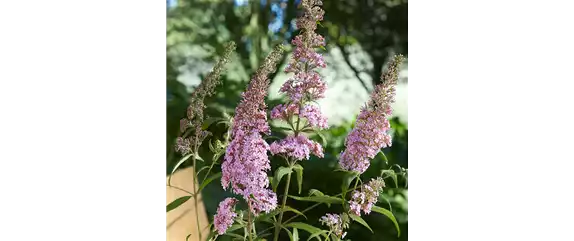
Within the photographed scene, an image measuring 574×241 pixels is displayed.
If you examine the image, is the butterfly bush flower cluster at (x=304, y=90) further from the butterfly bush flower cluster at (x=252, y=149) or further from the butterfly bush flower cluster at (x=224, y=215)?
the butterfly bush flower cluster at (x=224, y=215)

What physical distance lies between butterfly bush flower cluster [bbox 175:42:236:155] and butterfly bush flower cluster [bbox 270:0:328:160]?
20 centimetres

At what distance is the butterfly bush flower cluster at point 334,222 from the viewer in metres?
1.92

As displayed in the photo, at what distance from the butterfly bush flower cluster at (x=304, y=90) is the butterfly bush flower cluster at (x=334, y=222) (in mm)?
184

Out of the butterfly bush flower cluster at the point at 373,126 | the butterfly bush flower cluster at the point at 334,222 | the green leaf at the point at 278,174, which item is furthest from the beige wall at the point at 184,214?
the butterfly bush flower cluster at the point at 373,126

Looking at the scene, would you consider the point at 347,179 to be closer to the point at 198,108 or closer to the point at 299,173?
the point at 299,173

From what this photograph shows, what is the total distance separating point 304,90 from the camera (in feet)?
6.23

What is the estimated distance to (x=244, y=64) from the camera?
194 cm

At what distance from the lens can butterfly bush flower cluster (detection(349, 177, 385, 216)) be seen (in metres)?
1.91

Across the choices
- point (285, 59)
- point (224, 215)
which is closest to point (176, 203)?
point (224, 215)
